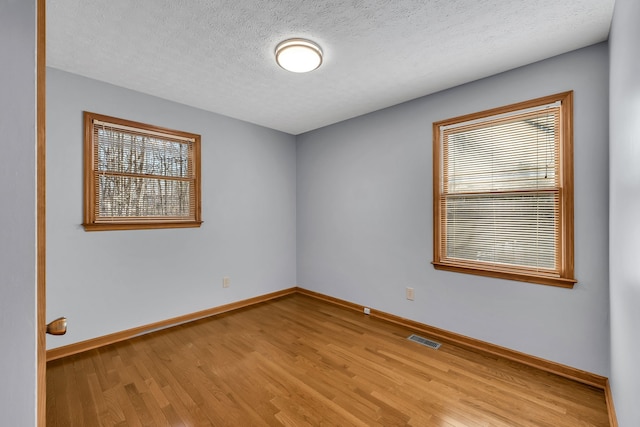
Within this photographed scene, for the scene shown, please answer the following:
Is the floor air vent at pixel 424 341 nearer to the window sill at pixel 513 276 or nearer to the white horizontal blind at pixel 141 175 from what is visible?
the window sill at pixel 513 276

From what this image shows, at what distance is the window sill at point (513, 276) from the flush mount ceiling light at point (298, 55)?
2234 mm

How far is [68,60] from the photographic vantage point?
2.34m

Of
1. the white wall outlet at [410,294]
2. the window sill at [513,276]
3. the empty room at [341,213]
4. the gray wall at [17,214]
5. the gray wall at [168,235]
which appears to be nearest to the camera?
the gray wall at [17,214]

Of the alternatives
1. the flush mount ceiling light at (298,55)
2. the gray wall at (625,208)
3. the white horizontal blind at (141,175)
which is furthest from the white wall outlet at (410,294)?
the white horizontal blind at (141,175)

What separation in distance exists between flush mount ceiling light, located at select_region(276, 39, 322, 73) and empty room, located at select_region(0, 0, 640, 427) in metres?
0.01

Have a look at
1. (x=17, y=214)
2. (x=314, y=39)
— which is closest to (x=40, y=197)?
(x=17, y=214)

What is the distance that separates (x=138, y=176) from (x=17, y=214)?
2.59 m

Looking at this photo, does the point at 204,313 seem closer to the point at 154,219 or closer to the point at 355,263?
the point at 154,219

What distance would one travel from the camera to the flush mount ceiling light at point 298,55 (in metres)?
2.09

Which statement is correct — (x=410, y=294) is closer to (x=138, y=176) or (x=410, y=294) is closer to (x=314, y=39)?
(x=314, y=39)

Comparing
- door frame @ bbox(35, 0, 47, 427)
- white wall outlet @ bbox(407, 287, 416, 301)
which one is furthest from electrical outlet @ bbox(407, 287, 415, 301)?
door frame @ bbox(35, 0, 47, 427)

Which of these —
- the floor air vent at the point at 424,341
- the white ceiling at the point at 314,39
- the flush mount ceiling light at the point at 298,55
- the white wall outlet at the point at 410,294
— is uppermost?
the white ceiling at the point at 314,39

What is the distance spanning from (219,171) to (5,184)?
3.02 m

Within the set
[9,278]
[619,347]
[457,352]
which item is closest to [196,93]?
[9,278]
